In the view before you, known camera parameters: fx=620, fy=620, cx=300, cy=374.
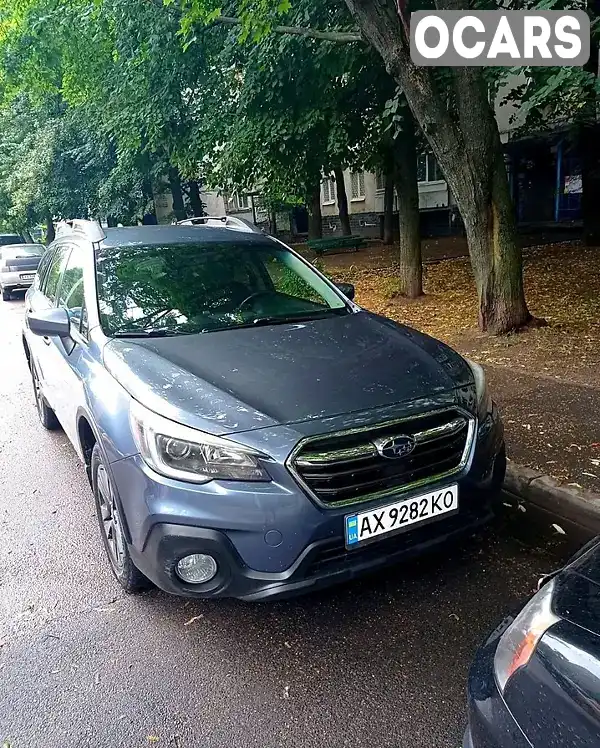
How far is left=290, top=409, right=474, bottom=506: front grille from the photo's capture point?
253 centimetres

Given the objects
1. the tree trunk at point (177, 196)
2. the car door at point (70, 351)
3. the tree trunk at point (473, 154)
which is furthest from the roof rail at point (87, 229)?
the tree trunk at point (177, 196)

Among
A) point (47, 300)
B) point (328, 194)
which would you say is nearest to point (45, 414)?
point (47, 300)

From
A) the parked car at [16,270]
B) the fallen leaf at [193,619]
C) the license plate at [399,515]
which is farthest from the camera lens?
the parked car at [16,270]

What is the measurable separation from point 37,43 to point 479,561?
46.2ft

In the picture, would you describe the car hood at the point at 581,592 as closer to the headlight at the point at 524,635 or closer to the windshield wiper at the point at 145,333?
the headlight at the point at 524,635

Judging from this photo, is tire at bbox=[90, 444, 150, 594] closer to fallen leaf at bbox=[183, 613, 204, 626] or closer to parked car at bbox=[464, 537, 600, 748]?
fallen leaf at bbox=[183, 613, 204, 626]

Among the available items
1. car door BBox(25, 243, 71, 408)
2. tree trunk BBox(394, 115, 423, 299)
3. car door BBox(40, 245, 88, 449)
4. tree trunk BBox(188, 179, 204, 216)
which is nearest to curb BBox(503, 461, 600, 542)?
car door BBox(40, 245, 88, 449)

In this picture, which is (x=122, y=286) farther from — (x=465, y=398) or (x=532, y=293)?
(x=532, y=293)

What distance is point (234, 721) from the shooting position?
234cm

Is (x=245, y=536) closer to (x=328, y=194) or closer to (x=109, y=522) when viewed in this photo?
(x=109, y=522)

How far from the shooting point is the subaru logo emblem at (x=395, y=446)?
2.62 meters

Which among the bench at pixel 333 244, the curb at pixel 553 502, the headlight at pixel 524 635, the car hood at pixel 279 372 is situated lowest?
the curb at pixel 553 502

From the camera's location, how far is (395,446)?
264cm

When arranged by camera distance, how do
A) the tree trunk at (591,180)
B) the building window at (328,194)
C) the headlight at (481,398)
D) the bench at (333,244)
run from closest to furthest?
1. the headlight at (481,398)
2. the tree trunk at (591,180)
3. the bench at (333,244)
4. the building window at (328,194)
